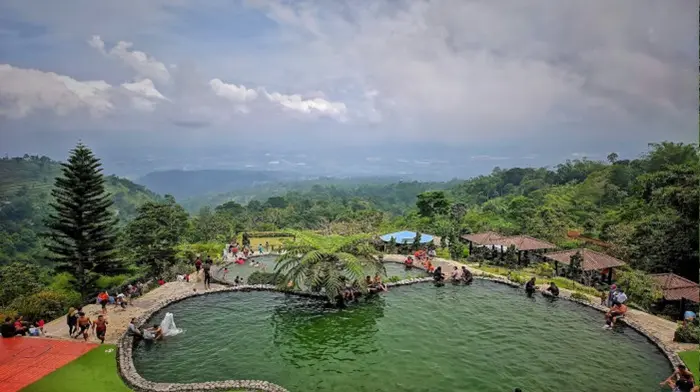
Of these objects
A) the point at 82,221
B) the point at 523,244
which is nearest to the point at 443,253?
the point at 523,244

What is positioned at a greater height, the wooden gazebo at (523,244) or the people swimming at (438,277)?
the wooden gazebo at (523,244)

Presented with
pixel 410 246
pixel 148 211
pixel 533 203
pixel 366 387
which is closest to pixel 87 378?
pixel 366 387

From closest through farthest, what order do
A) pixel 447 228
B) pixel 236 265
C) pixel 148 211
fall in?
1. pixel 236 265
2. pixel 148 211
3. pixel 447 228

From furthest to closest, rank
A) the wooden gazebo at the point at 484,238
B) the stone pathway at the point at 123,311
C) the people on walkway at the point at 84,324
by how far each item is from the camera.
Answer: the wooden gazebo at the point at 484,238
the stone pathway at the point at 123,311
the people on walkway at the point at 84,324

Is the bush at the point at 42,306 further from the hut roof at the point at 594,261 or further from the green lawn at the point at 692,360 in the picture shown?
the hut roof at the point at 594,261

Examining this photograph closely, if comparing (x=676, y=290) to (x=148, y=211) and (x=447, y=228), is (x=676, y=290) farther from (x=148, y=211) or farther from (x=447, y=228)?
(x=148, y=211)

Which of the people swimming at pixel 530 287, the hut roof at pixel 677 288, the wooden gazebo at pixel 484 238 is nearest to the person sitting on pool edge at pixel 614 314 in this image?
the hut roof at pixel 677 288
